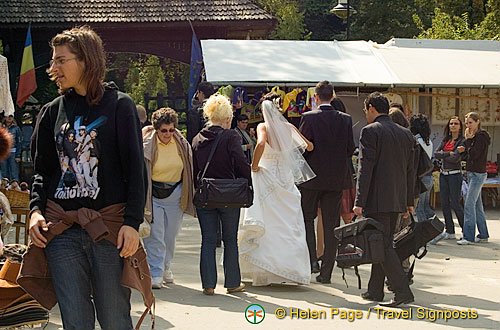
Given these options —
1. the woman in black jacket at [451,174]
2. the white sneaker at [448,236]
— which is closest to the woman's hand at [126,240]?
the woman in black jacket at [451,174]

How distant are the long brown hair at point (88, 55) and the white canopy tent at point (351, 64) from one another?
10836 mm

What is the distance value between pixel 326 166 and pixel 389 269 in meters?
1.68

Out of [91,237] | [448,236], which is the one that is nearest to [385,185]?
[91,237]

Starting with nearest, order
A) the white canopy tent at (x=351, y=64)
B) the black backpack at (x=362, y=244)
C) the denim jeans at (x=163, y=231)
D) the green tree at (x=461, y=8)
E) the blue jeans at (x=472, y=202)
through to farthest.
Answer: the black backpack at (x=362, y=244) → the denim jeans at (x=163, y=231) → the blue jeans at (x=472, y=202) → the white canopy tent at (x=351, y=64) → the green tree at (x=461, y=8)

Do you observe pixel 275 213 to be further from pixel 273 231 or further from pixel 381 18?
pixel 381 18

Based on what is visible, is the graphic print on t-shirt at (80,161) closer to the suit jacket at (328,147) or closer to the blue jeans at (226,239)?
the blue jeans at (226,239)

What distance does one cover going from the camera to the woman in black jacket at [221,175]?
7.67 m

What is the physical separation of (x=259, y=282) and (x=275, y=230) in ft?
1.71

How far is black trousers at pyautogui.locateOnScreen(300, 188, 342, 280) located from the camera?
8492mm

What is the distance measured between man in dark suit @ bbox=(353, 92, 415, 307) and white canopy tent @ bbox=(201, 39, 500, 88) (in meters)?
7.67

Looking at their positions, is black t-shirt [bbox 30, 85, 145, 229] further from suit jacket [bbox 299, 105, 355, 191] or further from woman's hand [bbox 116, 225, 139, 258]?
suit jacket [bbox 299, 105, 355, 191]

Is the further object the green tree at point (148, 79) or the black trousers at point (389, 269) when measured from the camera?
the green tree at point (148, 79)

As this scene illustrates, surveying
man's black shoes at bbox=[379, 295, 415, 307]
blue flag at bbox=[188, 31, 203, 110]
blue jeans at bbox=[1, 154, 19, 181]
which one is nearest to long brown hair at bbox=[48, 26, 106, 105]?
man's black shoes at bbox=[379, 295, 415, 307]

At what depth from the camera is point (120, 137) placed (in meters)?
3.93
